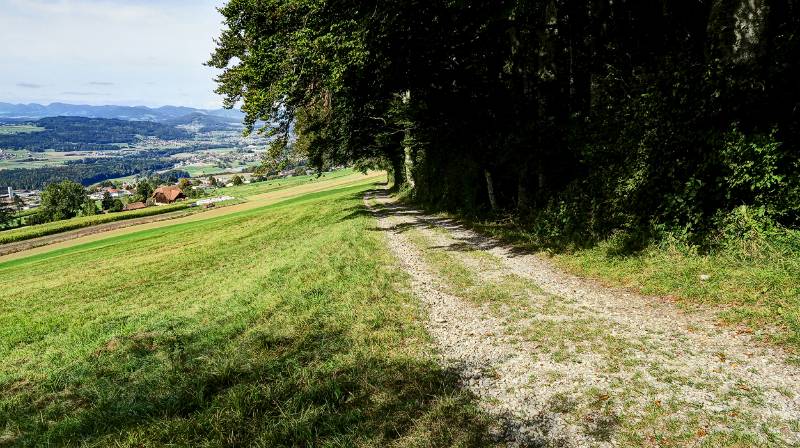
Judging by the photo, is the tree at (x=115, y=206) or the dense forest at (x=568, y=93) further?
the tree at (x=115, y=206)

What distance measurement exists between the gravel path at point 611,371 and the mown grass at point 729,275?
1.36 feet

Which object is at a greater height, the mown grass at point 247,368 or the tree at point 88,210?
the mown grass at point 247,368

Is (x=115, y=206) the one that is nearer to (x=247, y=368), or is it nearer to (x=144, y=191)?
(x=144, y=191)

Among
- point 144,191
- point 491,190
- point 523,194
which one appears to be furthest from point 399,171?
point 144,191

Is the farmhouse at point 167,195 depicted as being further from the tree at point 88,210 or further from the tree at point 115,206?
the tree at point 88,210

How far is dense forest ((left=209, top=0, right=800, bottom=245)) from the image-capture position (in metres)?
9.55

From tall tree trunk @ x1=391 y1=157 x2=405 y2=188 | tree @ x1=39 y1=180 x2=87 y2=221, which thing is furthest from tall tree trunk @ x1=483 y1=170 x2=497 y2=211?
tree @ x1=39 y1=180 x2=87 y2=221

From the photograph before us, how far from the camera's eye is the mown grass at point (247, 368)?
520 cm

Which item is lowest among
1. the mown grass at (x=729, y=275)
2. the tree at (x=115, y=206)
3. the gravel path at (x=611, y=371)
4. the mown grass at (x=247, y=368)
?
the tree at (x=115, y=206)

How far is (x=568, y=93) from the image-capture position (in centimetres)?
1772

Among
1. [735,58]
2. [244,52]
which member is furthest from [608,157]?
[244,52]

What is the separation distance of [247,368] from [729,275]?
30.6 ft

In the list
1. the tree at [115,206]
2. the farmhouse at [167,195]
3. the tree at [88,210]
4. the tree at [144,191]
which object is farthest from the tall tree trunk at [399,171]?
the tree at [144,191]

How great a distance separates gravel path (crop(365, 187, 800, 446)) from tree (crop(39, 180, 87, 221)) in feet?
504
